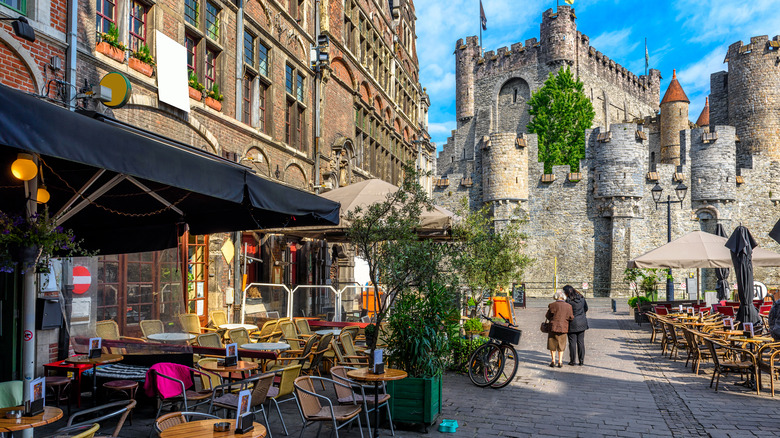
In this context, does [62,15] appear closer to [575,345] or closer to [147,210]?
[147,210]

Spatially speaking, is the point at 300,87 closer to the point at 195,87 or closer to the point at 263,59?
the point at 263,59

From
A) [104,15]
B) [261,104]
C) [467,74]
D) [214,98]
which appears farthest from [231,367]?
[467,74]

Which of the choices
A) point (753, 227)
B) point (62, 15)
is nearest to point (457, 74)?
point (753, 227)

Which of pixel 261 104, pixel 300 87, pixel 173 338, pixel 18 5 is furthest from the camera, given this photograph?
pixel 300 87

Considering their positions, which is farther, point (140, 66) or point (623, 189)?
point (623, 189)

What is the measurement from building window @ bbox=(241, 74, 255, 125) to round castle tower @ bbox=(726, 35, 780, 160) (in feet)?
134

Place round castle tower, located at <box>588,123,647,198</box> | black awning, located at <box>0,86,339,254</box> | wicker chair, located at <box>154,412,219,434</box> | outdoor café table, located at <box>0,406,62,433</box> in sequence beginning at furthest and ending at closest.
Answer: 1. round castle tower, located at <box>588,123,647,198</box>
2. wicker chair, located at <box>154,412,219,434</box>
3. outdoor café table, located at <box>0,406,62,433</box>
4. black awning, located at <box>0,86,339,254</box>

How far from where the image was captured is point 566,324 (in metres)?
9.90

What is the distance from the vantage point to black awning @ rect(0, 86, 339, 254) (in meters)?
3.12

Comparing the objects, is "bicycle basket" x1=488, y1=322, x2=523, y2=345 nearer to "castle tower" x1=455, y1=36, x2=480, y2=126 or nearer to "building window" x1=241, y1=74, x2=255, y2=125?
"building window" x1=241, y1=74, x2=255, y2=125

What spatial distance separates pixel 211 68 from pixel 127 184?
7.54 metres

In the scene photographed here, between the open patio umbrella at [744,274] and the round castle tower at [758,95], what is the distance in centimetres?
3550

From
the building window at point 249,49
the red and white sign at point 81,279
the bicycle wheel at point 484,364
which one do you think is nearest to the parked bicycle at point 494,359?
the bicycle wheel at point 484,364

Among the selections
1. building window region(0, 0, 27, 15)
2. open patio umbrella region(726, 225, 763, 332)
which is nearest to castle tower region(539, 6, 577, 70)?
open patio umbrella region(726, 225, 763, 332)
